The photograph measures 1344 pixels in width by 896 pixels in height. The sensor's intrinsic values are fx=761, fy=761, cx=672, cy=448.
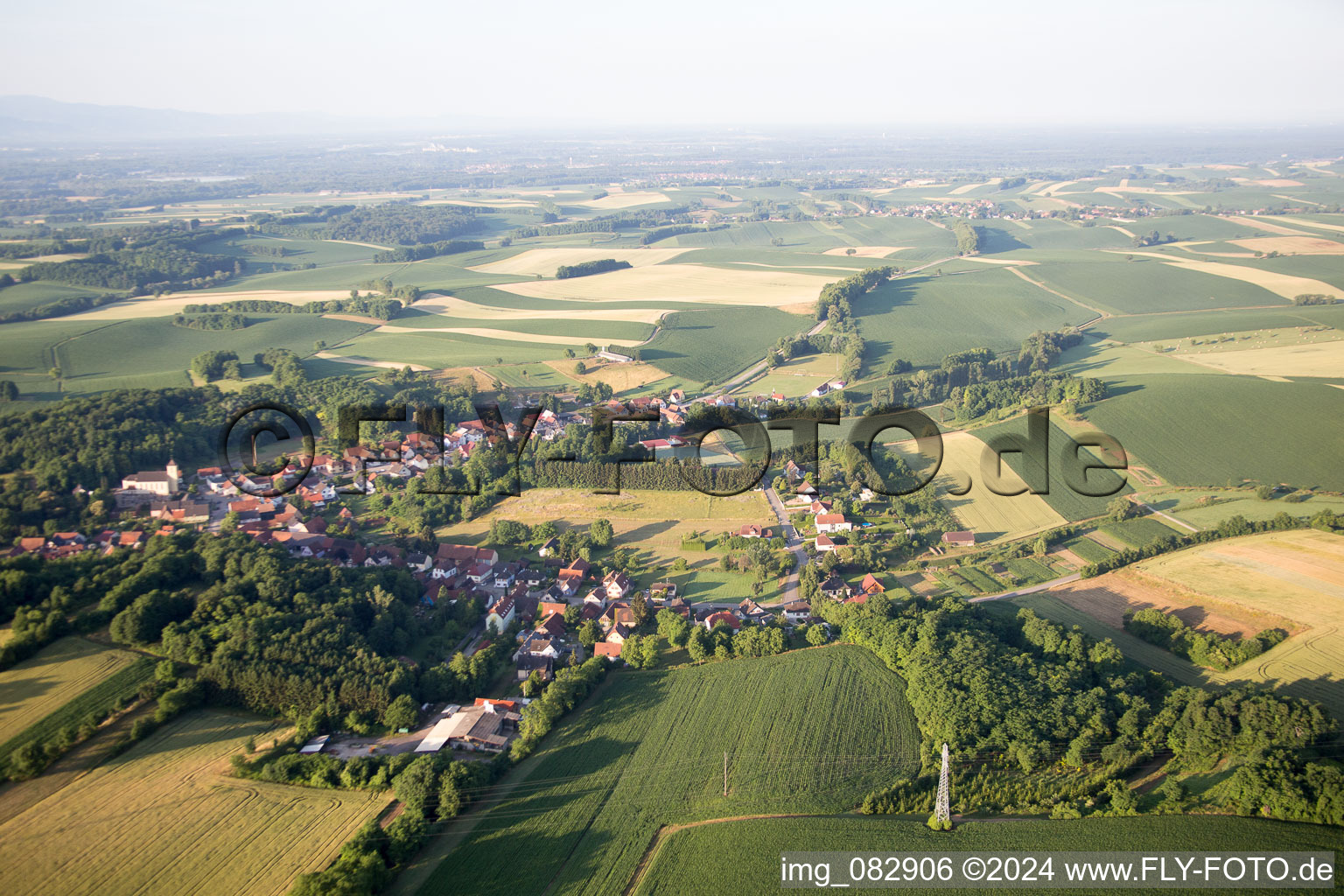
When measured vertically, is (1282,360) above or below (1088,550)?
above

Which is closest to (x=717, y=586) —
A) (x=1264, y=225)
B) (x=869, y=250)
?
(x=869, y=250)

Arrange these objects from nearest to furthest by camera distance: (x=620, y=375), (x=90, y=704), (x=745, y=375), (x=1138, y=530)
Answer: (x=90, y=704)
(x=1138, y=530)
(x=620, y=375)
(x=745, y=375)

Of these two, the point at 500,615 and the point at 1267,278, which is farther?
the point at 1267,278

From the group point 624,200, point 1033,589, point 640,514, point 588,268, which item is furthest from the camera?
point 624,200

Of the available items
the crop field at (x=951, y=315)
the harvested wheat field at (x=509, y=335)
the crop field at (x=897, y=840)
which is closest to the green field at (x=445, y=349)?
the harvested wheat field at (x=509, y=335)

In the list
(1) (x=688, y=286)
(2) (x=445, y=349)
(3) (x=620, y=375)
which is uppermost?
(1) (x=688, y=286)

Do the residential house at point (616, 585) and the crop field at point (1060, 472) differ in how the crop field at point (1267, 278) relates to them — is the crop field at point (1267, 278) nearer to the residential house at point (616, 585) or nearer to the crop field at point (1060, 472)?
the crop field at point (1060, 472)

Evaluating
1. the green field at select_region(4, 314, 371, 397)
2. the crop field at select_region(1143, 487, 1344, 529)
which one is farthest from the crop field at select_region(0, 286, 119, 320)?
the crop field at select_region(1143, 487, 1344, 529)

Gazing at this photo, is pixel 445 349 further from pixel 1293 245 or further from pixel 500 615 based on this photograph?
pixel 1293 245
